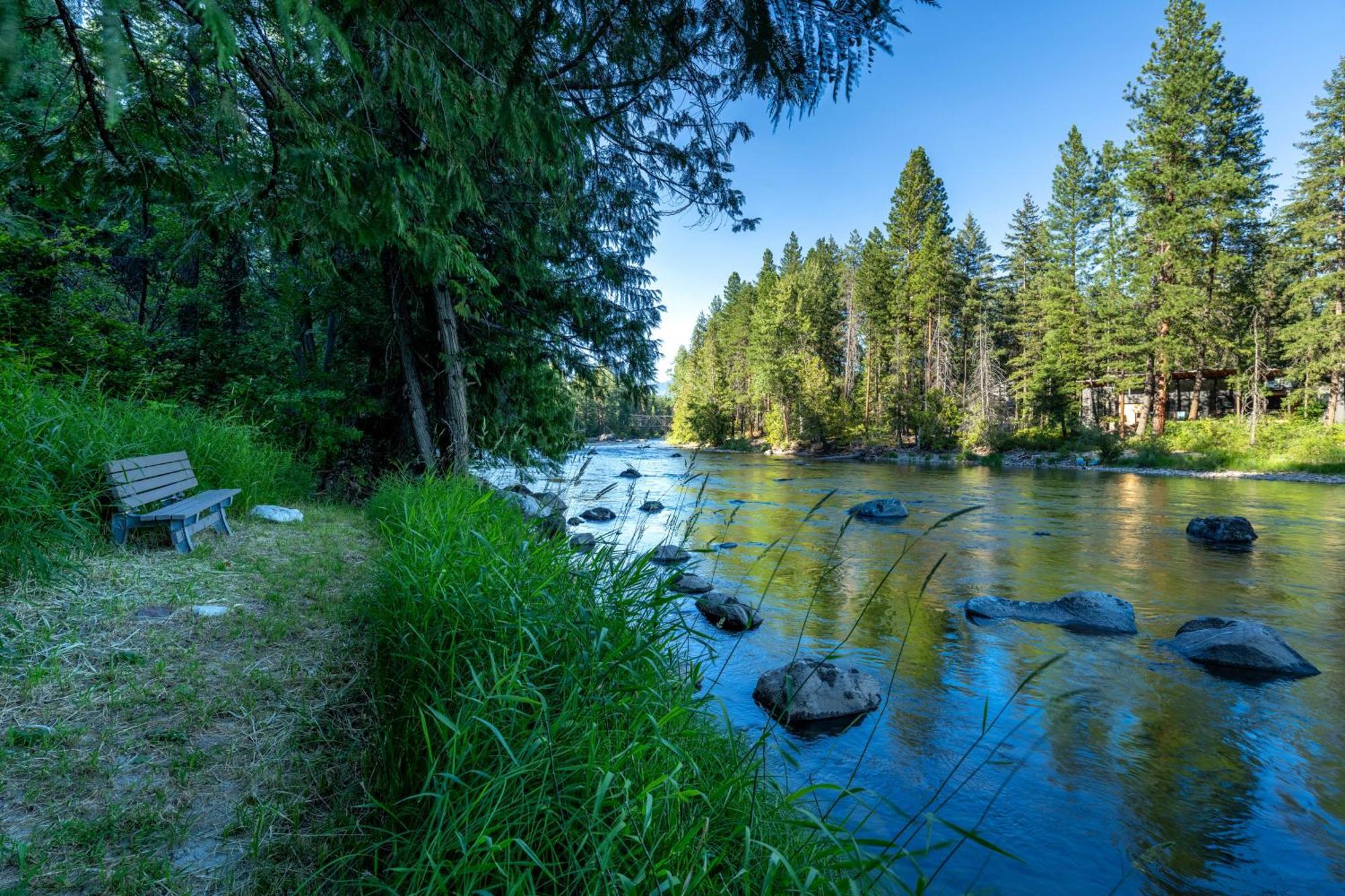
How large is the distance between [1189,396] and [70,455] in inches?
1774

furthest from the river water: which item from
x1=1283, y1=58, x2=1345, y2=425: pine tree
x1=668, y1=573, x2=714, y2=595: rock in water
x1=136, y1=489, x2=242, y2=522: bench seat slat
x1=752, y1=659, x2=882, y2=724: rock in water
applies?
x1=1283, y1=58, x2=1345, y2=425: pine tree

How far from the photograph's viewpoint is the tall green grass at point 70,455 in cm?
320

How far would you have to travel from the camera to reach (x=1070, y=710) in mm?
4305

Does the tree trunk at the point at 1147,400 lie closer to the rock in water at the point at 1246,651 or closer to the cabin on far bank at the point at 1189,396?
the cabin on far bank at the point at 1189,396

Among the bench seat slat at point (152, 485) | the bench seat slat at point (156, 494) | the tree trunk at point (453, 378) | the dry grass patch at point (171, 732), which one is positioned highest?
the tree trunk at point (453, 378)

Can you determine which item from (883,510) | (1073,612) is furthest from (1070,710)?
(883,510)

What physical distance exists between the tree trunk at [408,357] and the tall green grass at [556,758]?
4.76 metres

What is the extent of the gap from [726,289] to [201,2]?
55714 mm

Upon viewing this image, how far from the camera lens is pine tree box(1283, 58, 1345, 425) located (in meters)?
23.6

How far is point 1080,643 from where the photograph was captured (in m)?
5.75

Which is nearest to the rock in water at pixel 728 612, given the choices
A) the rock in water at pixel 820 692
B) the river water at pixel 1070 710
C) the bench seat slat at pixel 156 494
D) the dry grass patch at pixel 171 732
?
the river water at pixel 1070 710

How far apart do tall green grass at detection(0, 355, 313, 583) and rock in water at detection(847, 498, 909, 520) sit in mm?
11400

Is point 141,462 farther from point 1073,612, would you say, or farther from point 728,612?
point 1073,612

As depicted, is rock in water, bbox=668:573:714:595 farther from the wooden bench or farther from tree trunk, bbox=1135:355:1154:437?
tree trunk, bbox=1135:355:1154:437
